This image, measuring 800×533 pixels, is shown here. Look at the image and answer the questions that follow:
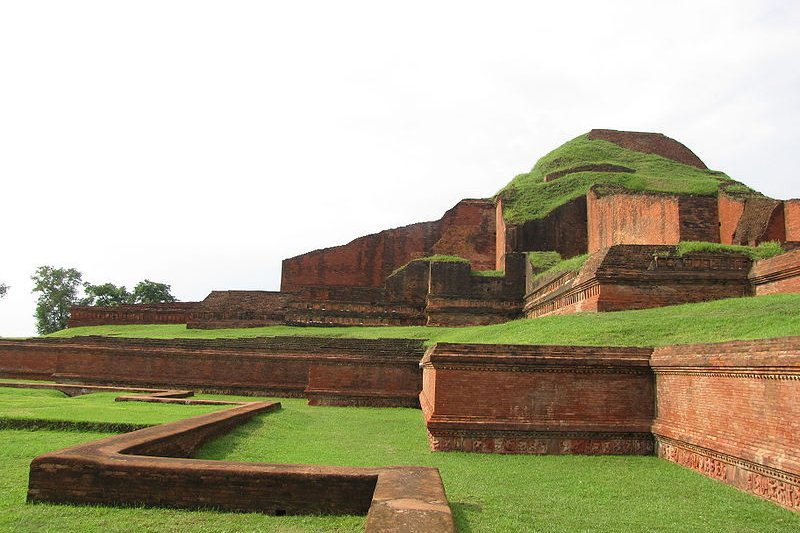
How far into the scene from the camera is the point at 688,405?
235 inches

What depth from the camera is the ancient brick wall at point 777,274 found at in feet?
30.6

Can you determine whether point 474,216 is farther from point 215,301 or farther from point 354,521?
point 354,521

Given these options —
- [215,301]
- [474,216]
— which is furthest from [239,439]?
[474,216]

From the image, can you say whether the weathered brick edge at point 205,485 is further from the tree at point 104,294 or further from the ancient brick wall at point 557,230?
the tree at point 104,294

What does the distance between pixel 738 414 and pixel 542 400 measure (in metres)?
2.13

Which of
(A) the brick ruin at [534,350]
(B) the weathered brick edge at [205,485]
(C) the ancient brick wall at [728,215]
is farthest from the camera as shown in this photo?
(C) the ancient brick wall at [728,215]

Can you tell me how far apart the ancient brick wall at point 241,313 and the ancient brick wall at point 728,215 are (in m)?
13.0

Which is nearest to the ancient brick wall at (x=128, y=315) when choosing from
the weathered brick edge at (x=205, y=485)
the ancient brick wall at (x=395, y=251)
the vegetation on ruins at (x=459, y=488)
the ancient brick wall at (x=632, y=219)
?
the ancient brick wall at (x=395, y=251)

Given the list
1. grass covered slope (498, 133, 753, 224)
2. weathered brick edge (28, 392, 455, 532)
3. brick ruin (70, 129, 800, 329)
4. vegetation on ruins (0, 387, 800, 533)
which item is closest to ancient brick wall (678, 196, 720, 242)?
brick ruin (70, 129, 800, 329)

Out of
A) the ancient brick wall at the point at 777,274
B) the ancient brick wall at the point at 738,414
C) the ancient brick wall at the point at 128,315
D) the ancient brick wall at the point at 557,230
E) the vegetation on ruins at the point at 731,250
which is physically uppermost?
the ancient brick wall at the point at 557,230

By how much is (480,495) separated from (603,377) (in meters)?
2.74

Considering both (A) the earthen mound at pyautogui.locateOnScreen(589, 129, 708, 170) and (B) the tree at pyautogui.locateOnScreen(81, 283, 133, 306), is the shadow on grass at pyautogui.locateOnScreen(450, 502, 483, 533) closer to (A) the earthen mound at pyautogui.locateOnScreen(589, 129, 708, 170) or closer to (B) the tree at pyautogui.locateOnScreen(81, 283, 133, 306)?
(A) the earthen mound at pyautogui.locateOnScreen(589, 129, 708, 170)

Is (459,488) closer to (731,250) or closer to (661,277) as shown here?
(661,277)

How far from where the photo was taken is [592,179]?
2231 cm
